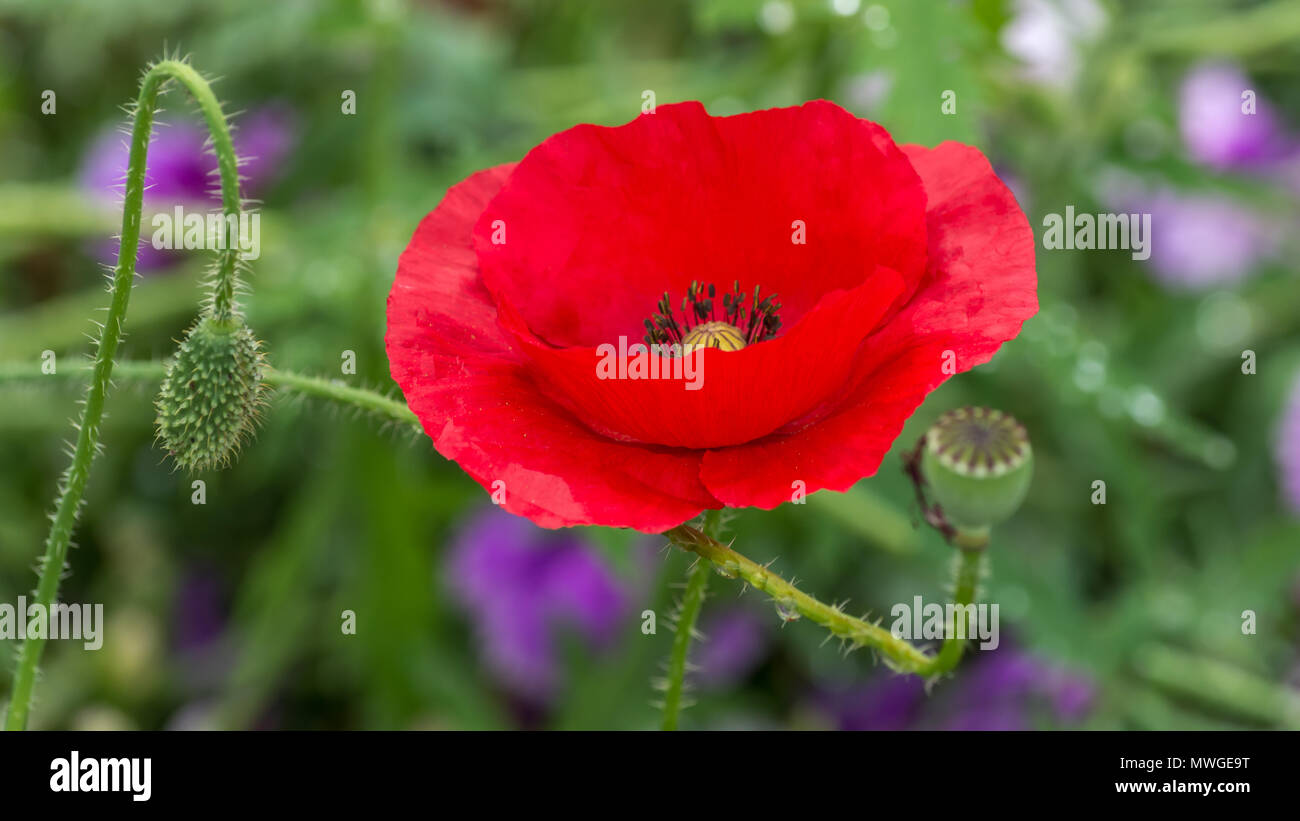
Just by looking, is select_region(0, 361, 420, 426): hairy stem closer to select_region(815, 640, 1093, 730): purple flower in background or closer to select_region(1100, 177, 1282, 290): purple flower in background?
select_region(815, 640, 1093, 730): purple flower in background

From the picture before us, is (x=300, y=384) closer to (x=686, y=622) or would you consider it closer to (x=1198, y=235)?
(x=686, y=622)

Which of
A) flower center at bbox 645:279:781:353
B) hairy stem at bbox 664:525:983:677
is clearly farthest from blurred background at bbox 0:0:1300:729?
hairy stem at bbox 664:525:983:677


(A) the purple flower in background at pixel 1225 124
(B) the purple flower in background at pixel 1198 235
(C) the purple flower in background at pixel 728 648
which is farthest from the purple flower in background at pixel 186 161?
(A) the purple flower in background at pixel 1225 124

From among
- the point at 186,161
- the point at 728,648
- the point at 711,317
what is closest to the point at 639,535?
the point at 728,648

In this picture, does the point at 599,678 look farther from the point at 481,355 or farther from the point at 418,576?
the point at 481,355
